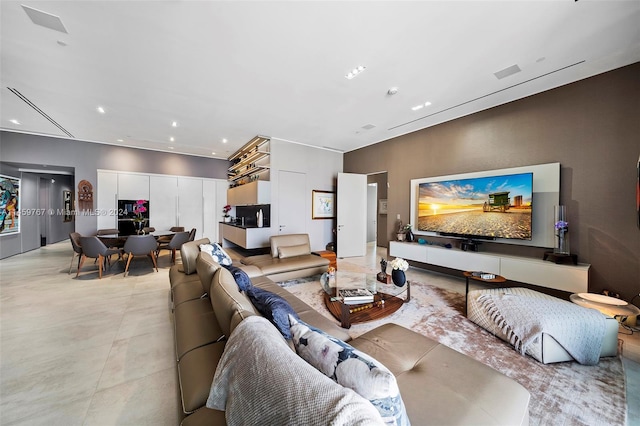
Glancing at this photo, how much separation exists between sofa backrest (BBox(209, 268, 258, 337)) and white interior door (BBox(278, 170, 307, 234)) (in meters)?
4.01

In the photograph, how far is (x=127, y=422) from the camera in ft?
4.75

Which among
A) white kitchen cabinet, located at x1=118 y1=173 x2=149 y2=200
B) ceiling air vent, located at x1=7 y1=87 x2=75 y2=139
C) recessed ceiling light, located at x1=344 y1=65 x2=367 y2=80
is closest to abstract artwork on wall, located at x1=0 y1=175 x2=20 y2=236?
ceiling air vent, located at x1=7 y1=87 x2=75 y2=139

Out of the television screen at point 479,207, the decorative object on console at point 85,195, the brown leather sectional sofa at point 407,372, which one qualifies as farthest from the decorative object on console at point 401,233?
the decorative object on console at point 85,195

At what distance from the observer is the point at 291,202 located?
5828 millimetres

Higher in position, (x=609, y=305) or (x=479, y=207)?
(x=479, y=207)

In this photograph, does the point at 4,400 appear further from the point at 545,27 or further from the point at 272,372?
the point at 545,27

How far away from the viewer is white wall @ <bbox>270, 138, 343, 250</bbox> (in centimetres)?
556

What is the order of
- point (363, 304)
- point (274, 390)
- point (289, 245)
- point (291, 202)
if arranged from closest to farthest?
1. point (274, 390)
2. point (363, 304)
3. point (289, 245)
4. point (291, 202)

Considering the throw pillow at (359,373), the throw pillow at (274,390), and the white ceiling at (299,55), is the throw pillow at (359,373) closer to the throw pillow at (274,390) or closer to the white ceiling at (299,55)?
the throw pillow at (274,390)

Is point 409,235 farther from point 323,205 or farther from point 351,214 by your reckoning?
point 323,205

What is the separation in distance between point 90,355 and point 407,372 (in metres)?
2.78

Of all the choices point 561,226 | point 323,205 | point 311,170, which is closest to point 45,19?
point 311,170

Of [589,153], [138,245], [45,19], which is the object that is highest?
[45,19]

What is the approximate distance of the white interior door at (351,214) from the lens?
6.23 m
